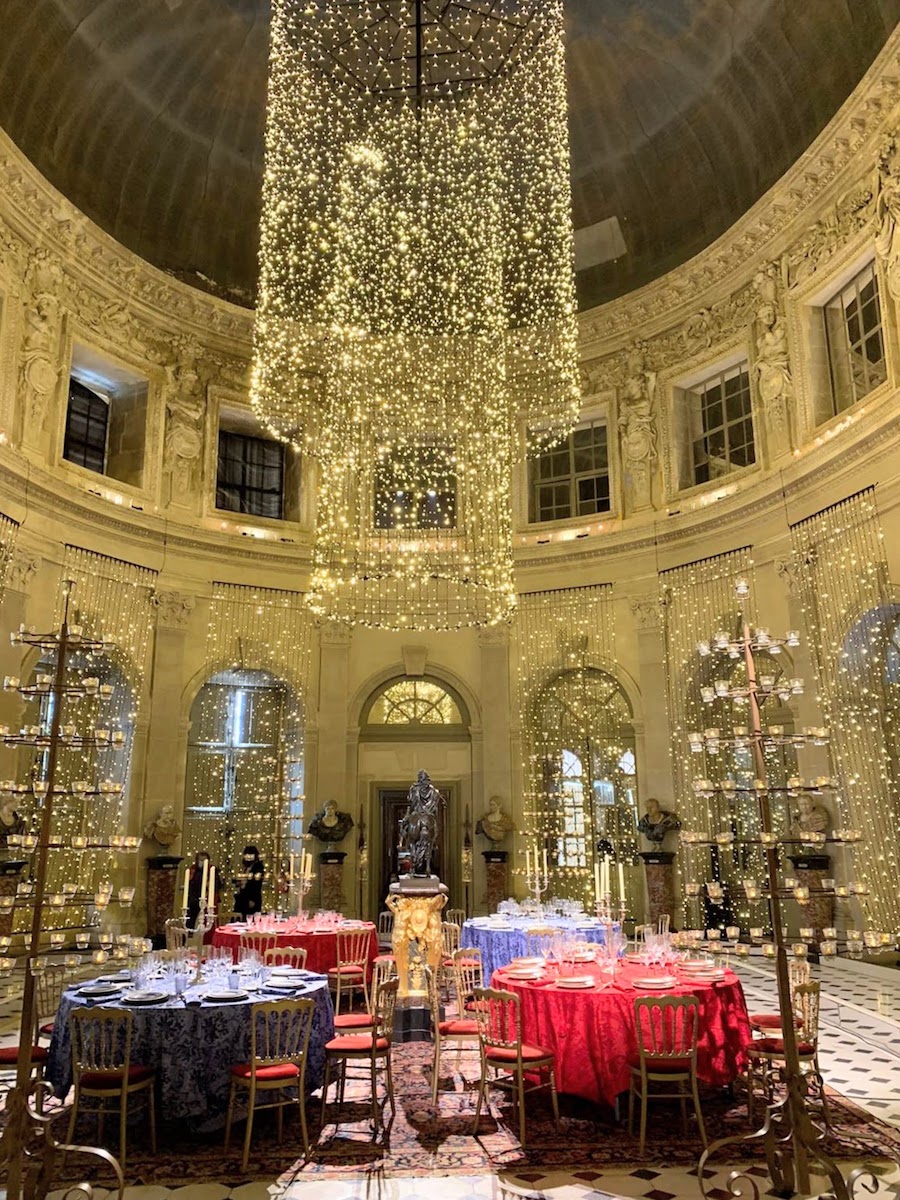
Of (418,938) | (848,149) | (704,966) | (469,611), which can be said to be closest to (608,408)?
(469,611)

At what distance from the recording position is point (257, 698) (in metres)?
15.3

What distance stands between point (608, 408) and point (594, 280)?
2.38m

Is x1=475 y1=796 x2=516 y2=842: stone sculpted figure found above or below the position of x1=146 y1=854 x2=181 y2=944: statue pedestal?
above

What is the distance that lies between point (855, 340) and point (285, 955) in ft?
32.6

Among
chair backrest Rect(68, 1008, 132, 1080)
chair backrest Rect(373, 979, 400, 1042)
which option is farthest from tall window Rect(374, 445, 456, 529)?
chair backrest Rect(68, 1008, 132, 1080)

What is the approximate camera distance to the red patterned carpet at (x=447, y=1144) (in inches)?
192

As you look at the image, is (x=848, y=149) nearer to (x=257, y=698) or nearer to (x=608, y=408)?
(x=608, y=408)

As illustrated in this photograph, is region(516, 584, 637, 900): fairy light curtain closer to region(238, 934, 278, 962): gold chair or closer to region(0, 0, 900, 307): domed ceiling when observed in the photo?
region(0, 0, 900, 307): domed ceiling

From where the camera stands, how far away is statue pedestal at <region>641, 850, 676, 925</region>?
12805 mm

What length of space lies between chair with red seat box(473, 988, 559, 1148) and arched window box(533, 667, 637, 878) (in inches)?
333

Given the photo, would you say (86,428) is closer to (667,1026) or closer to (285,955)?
(285,955)

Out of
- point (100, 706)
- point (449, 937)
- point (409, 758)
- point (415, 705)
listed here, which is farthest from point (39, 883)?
point (415, 705)

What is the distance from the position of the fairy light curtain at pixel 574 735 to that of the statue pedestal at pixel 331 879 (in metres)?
2.93

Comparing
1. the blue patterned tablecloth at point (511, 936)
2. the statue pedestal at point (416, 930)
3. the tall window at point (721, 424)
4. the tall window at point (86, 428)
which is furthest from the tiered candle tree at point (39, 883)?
the tall window at point (721, 424)
